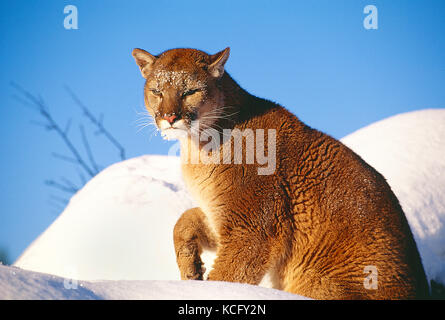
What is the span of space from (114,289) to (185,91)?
2.54 meters

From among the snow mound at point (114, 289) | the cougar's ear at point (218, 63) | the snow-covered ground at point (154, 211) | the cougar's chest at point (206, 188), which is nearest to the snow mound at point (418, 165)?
the snow-covered ground at point (154, 211)

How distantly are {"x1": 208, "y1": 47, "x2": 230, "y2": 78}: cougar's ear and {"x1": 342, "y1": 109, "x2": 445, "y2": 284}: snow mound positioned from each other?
145 inches

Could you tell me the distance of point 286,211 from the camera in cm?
513

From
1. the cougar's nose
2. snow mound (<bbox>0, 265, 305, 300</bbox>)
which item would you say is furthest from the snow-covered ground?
snow mound (<bbox>0, 265, 305, 300</bbox>)

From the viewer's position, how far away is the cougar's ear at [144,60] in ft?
19.0

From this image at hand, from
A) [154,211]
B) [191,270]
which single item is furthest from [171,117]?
[154,211]

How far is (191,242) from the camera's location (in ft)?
18.2

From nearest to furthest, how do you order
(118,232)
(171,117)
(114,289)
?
(114,289)
(171,117)
(118,232)

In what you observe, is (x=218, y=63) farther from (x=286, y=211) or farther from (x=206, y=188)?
(x=286, y=211)

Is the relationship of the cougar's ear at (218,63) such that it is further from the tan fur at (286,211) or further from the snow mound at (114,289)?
the snow mound at (114,289)

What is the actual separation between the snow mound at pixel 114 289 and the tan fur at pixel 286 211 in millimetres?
1317

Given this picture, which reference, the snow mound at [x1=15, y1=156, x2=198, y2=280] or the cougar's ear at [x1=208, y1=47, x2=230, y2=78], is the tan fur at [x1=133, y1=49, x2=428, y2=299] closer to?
the cougar's ear at [x1=208, y1=47, x2=230, y2=78]
